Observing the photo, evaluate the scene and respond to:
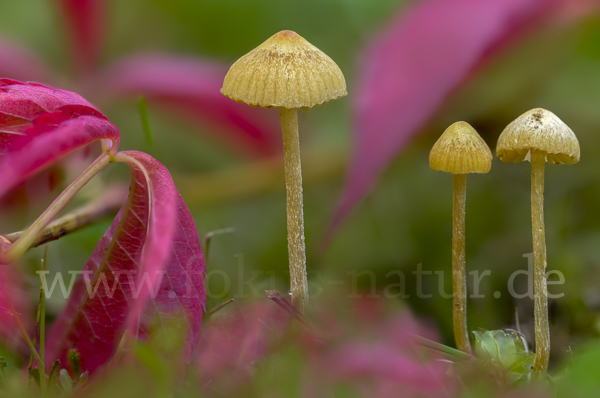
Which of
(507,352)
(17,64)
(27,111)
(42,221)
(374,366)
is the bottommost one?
(507,352)

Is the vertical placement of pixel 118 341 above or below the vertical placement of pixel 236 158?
below

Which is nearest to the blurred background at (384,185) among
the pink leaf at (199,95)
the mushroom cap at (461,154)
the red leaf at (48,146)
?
the pink leaf at (199,95)

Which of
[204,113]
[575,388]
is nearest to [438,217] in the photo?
[204,113]

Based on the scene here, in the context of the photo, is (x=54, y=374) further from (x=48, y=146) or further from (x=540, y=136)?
(x=540, y=136)

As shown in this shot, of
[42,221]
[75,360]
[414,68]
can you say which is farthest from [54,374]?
[414,68]

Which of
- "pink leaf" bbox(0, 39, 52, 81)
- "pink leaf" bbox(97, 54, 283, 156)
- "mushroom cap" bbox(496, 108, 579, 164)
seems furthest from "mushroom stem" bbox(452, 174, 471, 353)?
"pink leaf" bbox(0, 39, 52, 81)

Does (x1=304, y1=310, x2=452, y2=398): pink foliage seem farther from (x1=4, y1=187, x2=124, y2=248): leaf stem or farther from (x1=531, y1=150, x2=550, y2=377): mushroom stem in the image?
(x1=4, y1=187, x2=124, y2=248): leaf stem

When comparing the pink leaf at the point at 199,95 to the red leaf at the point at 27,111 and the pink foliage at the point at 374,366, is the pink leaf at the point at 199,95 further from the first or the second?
the pink foliage at the point at 374,366

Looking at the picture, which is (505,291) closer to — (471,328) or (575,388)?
(471,328)
